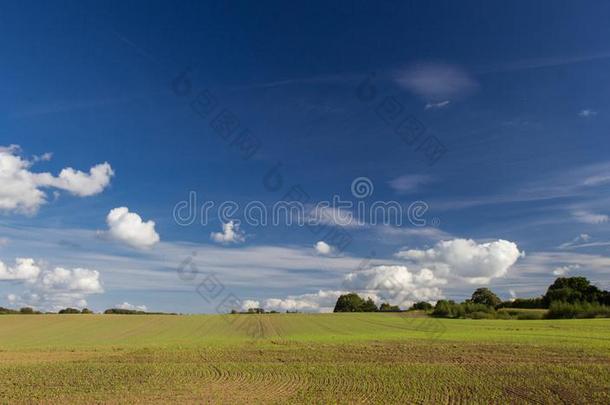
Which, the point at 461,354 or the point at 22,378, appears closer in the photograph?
the point at 22,378

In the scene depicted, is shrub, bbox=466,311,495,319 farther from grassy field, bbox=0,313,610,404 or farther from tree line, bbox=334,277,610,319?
grassy field, bbox=0,313,610,404

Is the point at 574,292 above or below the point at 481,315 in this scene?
above

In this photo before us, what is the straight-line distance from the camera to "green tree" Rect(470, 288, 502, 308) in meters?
122

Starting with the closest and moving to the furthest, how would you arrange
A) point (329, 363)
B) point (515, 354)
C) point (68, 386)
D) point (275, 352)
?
point (68, 386), point (329, 363), point (515, 354), point (275, 352)

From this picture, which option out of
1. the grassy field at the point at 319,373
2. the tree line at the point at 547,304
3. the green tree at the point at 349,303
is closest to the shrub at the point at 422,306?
the tree line at the point at 547,304

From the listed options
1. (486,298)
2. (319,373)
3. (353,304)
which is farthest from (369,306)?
(319,373)

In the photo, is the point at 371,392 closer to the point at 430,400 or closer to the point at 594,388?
the point at 430,400

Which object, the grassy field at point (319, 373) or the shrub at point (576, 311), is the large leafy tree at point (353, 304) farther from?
the grassy field at point (319, 373)

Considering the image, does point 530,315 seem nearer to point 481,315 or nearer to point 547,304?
point 481,315

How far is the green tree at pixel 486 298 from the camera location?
122 meters

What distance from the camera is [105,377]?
25.0 meters

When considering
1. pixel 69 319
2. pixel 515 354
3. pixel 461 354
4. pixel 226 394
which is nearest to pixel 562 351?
pixel 515 354

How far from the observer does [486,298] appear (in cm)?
12319

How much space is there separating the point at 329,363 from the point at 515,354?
13.0 m
